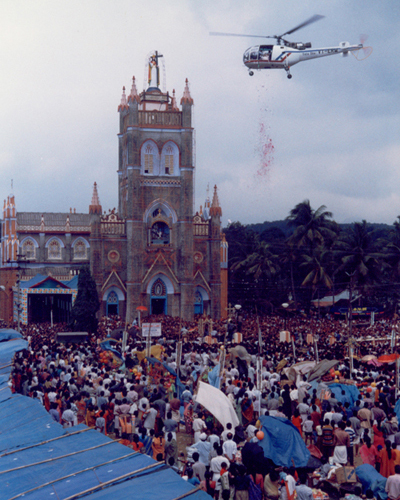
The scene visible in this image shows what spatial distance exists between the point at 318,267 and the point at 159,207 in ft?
45.9

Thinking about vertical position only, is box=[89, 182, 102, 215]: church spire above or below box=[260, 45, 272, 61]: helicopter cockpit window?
below

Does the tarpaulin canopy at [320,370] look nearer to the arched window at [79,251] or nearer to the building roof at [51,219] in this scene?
the arched window at [79,251]

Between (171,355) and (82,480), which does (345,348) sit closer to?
(171,355)

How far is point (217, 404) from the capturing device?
12.9 m

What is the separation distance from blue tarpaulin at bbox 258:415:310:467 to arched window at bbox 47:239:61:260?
3846cm

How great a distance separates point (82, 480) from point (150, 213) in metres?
36.1

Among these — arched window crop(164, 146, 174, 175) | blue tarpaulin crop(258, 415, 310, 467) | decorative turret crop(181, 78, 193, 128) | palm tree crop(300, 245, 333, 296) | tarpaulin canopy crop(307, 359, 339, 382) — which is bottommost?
blue tarpaulin crop(258, 415, 310, 467)

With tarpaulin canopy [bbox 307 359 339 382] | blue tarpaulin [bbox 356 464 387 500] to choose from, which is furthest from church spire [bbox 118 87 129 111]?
blue tarpaulin [bbox 356 464 387 500]

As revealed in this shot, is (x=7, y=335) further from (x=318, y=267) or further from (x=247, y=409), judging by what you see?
(x=318, y=267)

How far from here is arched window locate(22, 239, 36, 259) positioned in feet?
155

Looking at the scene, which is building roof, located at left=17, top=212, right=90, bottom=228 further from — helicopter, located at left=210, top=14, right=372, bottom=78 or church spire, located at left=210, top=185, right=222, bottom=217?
helicopter, located at left=210, top=14, right=372, bottom=78

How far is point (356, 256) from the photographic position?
46.3 metres

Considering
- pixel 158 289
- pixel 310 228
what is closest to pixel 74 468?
pixel 158 289

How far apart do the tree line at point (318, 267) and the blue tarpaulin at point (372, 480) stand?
34.3 metres
